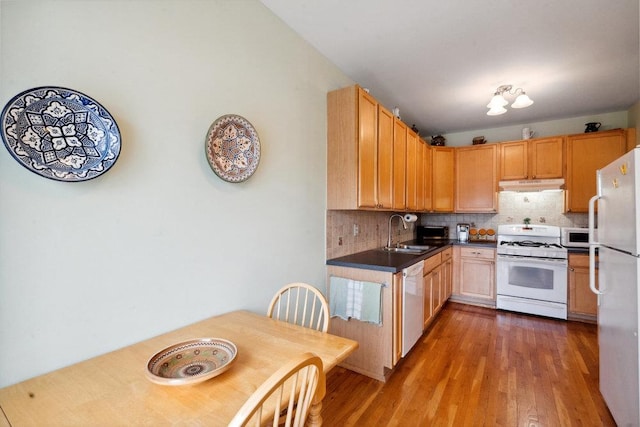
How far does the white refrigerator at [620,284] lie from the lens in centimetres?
134

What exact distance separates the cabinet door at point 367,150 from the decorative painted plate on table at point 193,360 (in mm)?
1516

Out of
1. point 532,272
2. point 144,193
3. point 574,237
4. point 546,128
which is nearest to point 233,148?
point 144,193

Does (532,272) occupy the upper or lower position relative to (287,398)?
lower

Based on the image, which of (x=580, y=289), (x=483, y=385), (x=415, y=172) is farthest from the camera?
(x=415, y=172)

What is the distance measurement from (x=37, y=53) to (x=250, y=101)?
3.13 ft

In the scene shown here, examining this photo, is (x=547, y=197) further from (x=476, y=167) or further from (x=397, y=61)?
(x=397, y=61)

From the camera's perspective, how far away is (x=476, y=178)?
13.8 feet

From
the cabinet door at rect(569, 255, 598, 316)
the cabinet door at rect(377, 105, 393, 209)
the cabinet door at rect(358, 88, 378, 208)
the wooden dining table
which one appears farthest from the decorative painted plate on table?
the cabinet door at rect(569, 255, 598, 316)

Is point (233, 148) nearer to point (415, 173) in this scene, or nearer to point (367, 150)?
point (367, 150)

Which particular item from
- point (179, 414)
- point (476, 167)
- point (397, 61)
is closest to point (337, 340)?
point (179, 414)

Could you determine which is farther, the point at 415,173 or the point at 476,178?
the point at 476,178

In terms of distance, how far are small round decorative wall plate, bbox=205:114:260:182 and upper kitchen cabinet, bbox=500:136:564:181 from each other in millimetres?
3823

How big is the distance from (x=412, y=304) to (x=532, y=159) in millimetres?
2975

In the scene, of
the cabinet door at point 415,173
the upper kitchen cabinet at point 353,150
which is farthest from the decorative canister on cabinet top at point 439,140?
the upper kitchen cabinet at point 353,150
